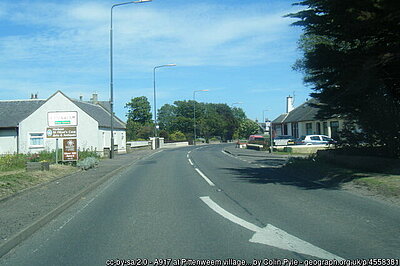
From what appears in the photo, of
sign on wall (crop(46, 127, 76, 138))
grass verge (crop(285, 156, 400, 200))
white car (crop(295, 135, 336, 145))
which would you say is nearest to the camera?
grass verge (crop(285, 156, 400, 200))

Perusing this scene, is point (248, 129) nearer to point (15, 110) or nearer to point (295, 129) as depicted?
point (295, 129)

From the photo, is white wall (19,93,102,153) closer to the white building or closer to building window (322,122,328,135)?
the white building

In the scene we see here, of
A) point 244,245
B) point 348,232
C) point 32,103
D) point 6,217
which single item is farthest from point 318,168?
point 32,103

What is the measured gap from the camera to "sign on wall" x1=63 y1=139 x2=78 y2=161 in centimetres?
2195

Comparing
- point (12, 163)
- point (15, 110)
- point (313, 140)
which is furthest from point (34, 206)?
point (15, 110)

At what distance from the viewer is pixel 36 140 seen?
37531 mm

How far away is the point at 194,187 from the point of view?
13.6 meters

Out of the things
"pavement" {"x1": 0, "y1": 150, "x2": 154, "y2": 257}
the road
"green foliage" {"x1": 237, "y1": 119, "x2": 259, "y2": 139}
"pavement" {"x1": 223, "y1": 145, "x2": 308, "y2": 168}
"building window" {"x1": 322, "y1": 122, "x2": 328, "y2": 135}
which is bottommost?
the road

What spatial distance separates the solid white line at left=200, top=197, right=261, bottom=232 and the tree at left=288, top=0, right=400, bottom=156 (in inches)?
252

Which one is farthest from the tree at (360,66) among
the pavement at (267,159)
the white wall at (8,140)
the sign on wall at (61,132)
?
the white wall at (8,140)

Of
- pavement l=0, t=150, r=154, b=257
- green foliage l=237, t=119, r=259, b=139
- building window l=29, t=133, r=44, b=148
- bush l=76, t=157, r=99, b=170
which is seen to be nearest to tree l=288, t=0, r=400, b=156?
pavement l=0, t=150, r=154, b=257

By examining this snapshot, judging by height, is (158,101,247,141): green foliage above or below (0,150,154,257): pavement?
above

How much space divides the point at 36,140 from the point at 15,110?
5212 millimetres

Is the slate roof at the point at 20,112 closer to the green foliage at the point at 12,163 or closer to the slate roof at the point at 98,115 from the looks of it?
the slate roof at the point at 98,115
